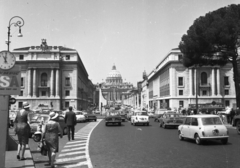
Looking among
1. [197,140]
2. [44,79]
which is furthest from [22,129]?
[44,79]

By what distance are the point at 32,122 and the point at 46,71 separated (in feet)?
177

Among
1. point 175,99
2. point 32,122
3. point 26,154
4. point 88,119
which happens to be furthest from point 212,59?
point 175,99

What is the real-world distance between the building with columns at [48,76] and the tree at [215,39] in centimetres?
4200

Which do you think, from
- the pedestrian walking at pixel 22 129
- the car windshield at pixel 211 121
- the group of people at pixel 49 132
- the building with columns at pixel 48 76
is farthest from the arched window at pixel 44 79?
the pedestrian walking at pixel 22 129

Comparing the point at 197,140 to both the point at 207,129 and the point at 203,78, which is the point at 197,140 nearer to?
the point at 207,129

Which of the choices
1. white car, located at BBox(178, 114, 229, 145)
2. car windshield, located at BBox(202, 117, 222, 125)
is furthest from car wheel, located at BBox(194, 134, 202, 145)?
car windshield, located at BBox(202, 117, 222, 125)

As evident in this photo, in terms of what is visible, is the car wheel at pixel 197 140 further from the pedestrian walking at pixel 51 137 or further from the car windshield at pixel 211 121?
the pedestrian walking at pixel 51 137

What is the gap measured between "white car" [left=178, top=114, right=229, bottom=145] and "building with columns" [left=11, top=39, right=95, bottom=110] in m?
58.0

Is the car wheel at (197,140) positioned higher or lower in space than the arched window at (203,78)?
lower

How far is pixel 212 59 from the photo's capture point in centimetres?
3297

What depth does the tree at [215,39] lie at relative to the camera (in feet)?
93.9

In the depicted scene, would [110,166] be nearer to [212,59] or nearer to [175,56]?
[212,59]

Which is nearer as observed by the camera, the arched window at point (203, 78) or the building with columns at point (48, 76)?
the arched window at point (203, 78)

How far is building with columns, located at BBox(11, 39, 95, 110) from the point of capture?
70.4m
